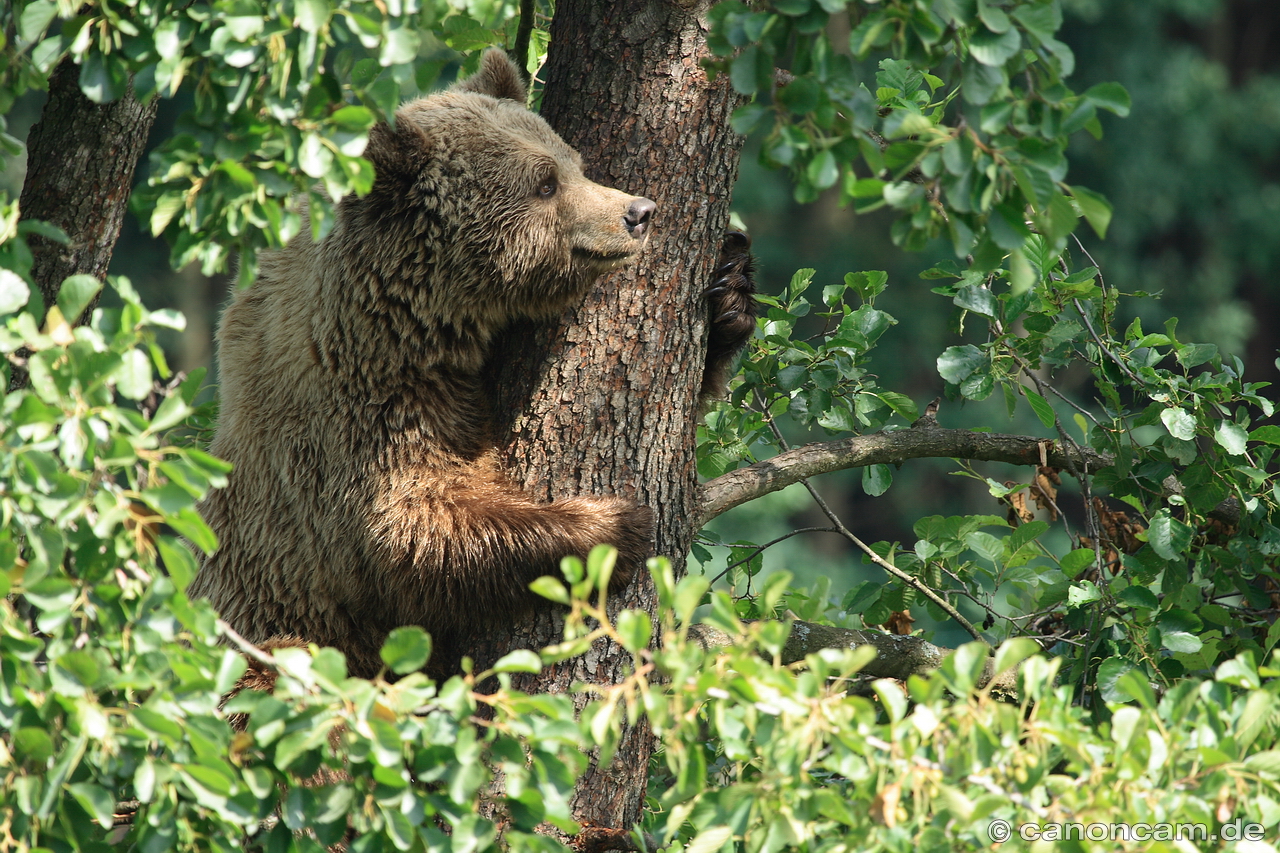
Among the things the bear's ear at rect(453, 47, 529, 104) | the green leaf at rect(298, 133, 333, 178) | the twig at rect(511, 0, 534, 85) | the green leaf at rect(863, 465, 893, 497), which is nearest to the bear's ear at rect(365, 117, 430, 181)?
the bear's ear at rect(453, 47, 529, 104)

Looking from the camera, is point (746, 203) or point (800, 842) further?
point (746, 203)

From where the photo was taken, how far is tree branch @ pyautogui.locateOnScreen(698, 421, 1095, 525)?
2.99 m

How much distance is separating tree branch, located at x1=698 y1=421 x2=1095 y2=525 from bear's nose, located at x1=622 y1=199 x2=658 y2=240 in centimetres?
72

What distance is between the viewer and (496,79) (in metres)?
3.19

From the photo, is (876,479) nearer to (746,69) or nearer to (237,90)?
(746,69)

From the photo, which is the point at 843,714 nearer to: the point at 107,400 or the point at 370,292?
the point at 107,400

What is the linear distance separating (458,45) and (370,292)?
0.95 meters

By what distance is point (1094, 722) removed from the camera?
2.91 metres

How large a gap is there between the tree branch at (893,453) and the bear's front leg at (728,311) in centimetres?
27

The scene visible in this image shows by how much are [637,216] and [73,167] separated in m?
1.61

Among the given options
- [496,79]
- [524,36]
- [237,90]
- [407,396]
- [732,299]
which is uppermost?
[524,36]

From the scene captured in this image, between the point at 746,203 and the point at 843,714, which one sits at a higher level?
the point at 746,203

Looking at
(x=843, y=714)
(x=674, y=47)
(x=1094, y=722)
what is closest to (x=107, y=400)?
(x=843, y=714)

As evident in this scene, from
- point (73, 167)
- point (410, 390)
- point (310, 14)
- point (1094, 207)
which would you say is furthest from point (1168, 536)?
point (73, 167)
